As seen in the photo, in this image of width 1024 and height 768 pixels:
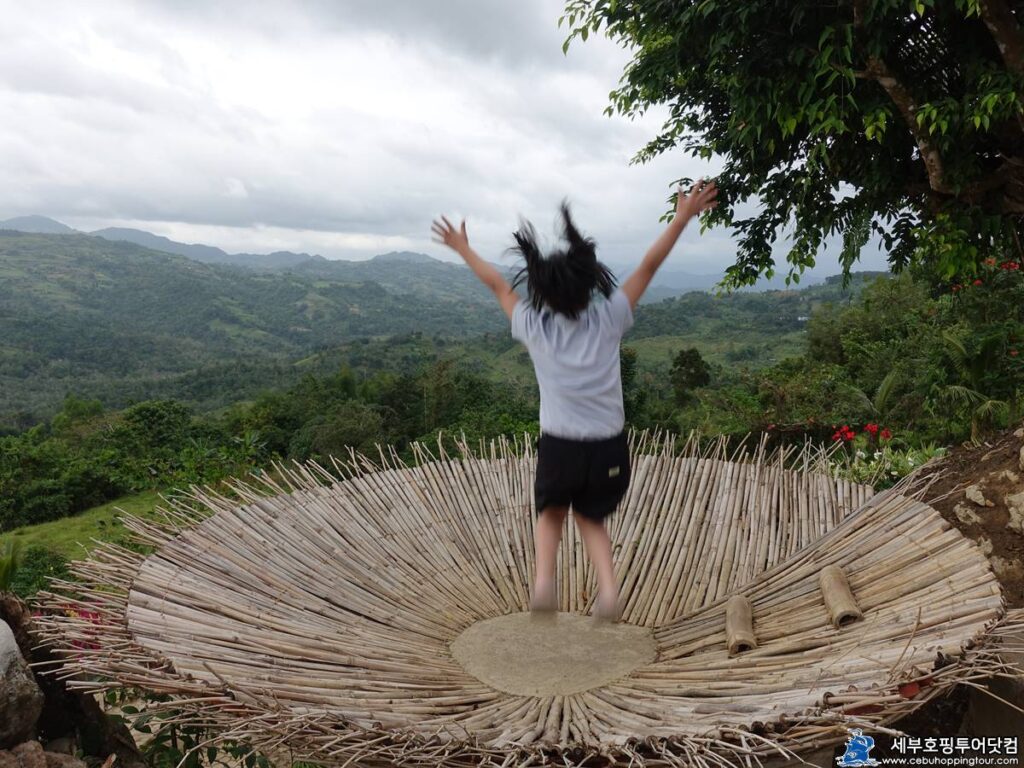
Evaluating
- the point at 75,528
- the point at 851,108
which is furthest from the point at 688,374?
the point at 851,108

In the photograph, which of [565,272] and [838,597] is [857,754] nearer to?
[838,597]

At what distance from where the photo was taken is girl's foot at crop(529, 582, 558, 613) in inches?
79.0

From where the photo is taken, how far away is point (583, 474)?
1.90 metres

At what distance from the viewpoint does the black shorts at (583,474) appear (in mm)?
1898

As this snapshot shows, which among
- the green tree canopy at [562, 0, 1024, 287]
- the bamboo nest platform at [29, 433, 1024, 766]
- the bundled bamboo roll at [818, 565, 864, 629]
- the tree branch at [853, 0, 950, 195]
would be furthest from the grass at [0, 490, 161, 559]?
the tree branch at [853, 0, 950, 195]

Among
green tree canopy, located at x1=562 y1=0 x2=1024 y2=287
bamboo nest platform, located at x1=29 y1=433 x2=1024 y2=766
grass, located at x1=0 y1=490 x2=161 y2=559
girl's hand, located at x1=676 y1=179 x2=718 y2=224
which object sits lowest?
grass, located at x1=0 y1=490 x2=161 y2=559

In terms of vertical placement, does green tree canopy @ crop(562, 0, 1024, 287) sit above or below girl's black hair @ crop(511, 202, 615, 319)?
above

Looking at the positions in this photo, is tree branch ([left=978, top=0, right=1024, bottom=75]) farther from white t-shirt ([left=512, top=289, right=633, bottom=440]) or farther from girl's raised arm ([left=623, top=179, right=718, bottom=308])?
white t-shirt ([left=512, top=289, right=633, bottom=440])

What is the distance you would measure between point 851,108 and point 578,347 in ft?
7.34

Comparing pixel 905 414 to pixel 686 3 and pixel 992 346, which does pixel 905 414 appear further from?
pixel 686 3

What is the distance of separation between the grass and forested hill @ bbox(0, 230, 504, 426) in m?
25.2

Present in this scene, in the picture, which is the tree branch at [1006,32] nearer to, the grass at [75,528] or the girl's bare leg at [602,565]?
the girl's bare leg at [602,565]

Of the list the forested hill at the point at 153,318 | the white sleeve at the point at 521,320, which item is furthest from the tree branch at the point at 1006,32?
the forested hill at the point at 153,318

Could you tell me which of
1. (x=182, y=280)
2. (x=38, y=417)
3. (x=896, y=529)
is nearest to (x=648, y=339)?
(x=38, y=417)
